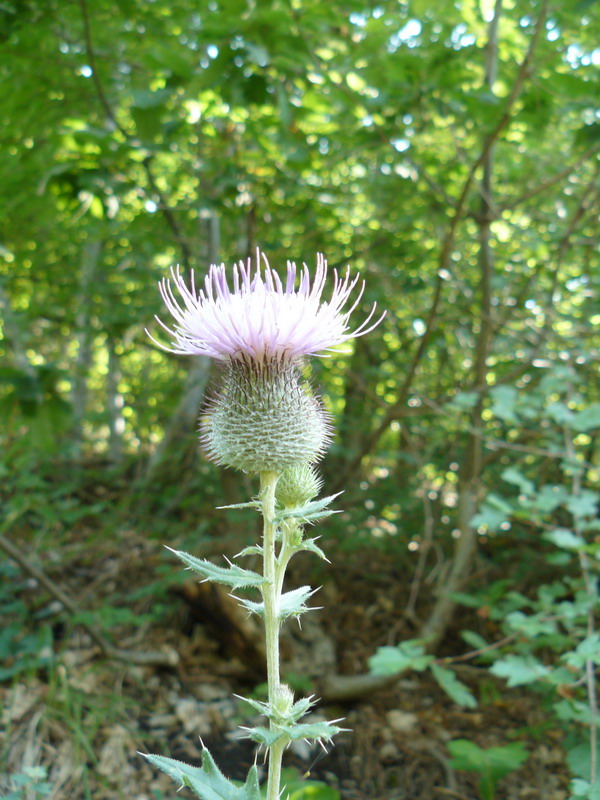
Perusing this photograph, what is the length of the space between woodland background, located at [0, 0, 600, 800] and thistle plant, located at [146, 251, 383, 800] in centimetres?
134

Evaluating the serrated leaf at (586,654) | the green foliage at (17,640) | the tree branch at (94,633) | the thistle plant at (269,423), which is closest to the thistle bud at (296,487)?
the thistle plant at (269,423)

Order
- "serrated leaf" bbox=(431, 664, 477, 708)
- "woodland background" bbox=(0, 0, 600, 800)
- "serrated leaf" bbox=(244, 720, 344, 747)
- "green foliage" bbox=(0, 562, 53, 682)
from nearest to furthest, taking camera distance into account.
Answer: "serrated leaf" bbox=(244, 720, 344, 747), "serrated leaf" bbox=(431, 664, 477, 708), "woodland background" bbox=(0, 0, 600, 800), "green foliage" bbox=(0, 562, 53, 682)

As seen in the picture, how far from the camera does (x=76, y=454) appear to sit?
23.7ft

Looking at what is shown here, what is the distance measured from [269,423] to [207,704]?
305 centimetres

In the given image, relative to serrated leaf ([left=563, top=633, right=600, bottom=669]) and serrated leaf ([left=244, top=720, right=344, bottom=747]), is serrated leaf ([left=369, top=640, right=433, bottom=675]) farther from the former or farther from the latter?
serrated leaf ([left=244, top=720, right=344, bottom=747])

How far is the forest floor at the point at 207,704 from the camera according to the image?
3.24m

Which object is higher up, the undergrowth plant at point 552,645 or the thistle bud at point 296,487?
the thistle bud at point 296,487

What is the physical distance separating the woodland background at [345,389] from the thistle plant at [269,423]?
1.34 metres

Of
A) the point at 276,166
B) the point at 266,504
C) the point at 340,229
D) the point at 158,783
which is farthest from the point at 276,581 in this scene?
the point at 340,229

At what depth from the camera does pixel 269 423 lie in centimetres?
166

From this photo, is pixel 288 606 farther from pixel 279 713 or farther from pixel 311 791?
pixel 311 791

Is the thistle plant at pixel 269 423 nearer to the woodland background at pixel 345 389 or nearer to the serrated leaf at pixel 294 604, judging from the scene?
the serrated leaf at pixel 294 604

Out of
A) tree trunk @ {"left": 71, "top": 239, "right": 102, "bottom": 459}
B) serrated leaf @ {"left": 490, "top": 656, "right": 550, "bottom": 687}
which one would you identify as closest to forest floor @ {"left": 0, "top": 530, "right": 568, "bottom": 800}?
serrated leaf @ {"left": 490, "top": 656, "right": 550, "bottom": 687}

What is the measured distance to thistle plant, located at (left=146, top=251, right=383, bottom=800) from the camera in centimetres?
149
